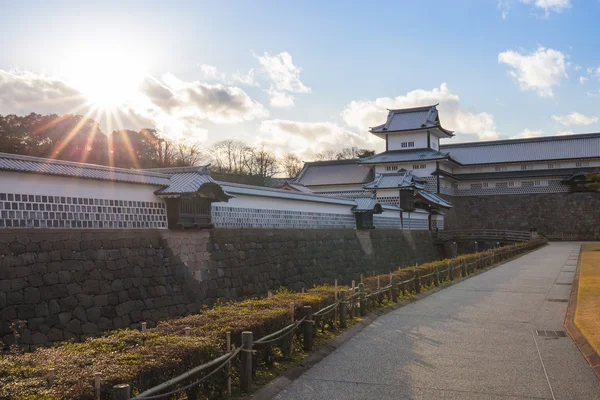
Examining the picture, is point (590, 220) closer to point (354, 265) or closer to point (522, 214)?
point (522, 214)

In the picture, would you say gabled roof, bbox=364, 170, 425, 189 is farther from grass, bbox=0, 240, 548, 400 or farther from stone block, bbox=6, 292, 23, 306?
stone block, bbox=6, 292, 23, 306

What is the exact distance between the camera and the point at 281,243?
20.0 meters

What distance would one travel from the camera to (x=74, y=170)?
1202cm

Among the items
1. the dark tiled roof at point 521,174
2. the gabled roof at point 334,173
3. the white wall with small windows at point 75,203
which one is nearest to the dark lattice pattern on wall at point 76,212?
the white wall with small windows at point 75,203

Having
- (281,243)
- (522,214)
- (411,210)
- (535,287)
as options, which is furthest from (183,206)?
(522,214)

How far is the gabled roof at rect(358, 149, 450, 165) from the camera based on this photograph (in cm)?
4790

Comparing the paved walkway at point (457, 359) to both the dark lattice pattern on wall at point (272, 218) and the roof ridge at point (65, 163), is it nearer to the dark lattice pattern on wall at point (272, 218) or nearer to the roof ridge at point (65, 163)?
the dark lattice pattern on wall at point (272, 218)

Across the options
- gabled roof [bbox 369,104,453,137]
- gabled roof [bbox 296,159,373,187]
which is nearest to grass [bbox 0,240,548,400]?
gabled roof [bbox 369,104,453,137]

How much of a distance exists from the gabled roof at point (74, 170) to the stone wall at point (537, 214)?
38.0 meters

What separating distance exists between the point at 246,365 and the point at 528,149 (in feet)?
169

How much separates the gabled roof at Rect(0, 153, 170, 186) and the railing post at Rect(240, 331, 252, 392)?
21.0ft

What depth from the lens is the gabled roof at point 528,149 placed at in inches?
1977

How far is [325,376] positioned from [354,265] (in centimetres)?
1830

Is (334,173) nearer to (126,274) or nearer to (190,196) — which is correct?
(190,196)
